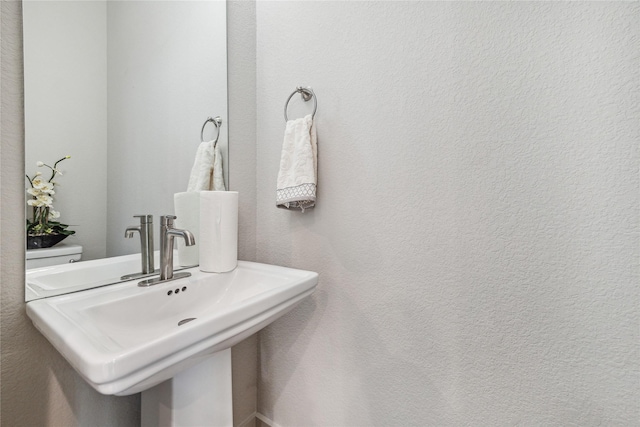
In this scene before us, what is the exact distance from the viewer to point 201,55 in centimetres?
115

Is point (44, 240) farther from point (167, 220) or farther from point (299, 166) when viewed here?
point (299, 166)

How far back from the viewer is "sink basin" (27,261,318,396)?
471mm

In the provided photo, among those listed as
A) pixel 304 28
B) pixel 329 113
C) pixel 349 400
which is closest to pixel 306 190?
pixel 329 113

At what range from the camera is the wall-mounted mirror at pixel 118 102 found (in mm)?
764

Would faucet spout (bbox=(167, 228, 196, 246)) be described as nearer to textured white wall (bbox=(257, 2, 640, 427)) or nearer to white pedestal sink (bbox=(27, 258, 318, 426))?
white pedestal sink (bbox=(27, 258, 318, 426))

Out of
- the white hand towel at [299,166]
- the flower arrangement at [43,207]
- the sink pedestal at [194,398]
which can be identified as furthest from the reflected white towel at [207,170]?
the sink pedestal at [194,398]

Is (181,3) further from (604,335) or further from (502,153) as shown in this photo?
(604,335)

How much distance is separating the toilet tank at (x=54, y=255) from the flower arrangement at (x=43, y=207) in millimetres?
27

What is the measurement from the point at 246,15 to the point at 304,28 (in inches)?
12.4

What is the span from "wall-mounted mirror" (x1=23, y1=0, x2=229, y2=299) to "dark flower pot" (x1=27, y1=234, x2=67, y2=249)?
3cm

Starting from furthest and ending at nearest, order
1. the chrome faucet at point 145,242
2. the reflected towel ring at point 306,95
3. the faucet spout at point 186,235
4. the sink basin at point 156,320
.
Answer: the reflected towel ring at point 306,95 → the chrome faucet at point 145,242 → the faucet spout at point 186,235 → the sink basin at point 156,320

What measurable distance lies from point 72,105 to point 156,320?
2.13 feet

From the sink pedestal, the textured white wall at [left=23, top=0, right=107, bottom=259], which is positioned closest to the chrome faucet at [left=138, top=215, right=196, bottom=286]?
the textured white wall at [left=23, top=0, right=107, bottom=259]

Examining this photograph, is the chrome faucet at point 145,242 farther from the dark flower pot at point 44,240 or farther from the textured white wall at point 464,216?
the textured white wall at point 464,216
